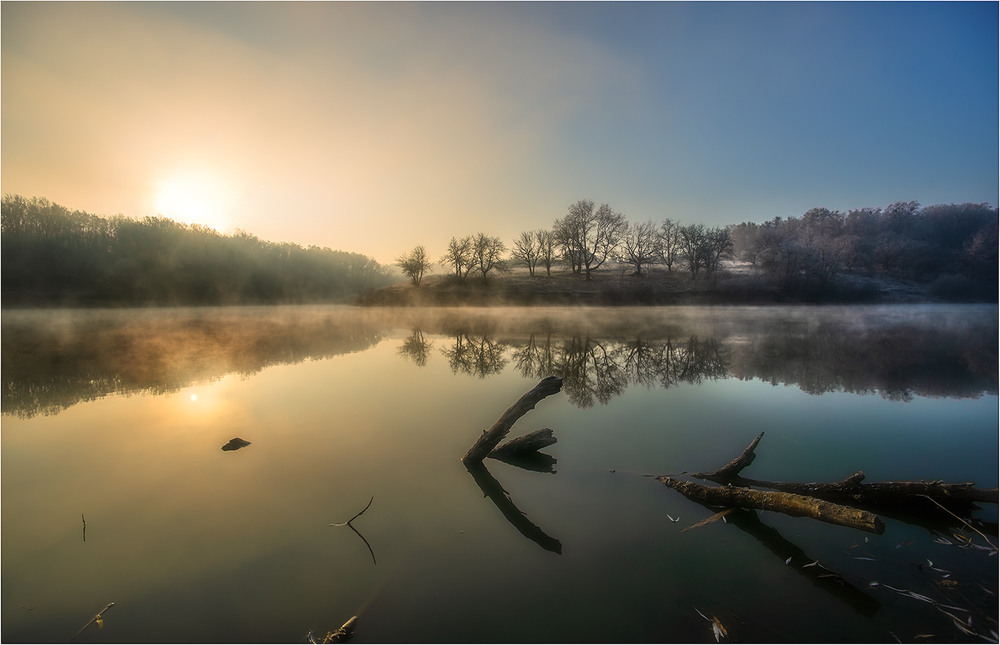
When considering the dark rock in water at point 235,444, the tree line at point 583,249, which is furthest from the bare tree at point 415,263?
the dark rock in water at point 235,444

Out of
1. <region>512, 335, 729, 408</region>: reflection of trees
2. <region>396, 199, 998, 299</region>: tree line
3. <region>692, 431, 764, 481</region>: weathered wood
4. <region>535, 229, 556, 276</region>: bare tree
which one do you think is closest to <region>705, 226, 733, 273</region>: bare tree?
<region>396, 199, 998, 299</region>: tree line

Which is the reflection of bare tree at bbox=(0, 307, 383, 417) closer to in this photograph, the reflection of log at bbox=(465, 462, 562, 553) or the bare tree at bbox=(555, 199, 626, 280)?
the reflection of log at bbox=(465, 462, 562, 553)

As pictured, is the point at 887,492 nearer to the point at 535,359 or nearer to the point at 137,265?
the point at 535,359

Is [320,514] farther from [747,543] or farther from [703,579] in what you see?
[747,543]

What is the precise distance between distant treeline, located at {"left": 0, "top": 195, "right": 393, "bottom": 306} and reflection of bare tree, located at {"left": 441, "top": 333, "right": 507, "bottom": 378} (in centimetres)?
8611

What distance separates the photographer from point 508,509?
20.8 ft

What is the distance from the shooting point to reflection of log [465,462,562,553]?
215 inches

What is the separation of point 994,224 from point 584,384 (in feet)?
374

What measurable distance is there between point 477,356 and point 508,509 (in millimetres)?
15662

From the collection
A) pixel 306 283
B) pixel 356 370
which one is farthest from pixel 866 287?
pixel 306 283

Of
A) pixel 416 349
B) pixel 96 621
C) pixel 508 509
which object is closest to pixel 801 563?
pixel 508 509

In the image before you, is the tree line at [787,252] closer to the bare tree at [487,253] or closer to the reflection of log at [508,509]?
the bare tree at [487,253]

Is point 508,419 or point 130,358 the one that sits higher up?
point 508,419

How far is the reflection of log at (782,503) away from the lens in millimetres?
4340
